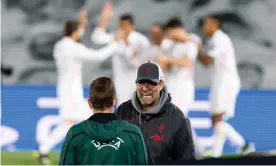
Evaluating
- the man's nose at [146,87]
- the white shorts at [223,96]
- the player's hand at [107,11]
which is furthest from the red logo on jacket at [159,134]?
the player's hand at [107,11]

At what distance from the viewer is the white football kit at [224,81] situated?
35.3 ft

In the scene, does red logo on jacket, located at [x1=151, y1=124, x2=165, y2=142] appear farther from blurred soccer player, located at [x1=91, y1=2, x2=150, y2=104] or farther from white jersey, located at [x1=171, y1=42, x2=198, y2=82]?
blurred soccer player, located at [x1=91, y1=2, x2=150, y2=104]

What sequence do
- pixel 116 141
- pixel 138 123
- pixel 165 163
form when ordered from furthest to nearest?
pixel 138 123
pixel 116 141
pixel 165 163

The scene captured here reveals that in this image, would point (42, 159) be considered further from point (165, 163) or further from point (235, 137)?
point (165, 163)

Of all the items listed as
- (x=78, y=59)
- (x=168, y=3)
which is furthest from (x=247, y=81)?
(x=78, y=59)

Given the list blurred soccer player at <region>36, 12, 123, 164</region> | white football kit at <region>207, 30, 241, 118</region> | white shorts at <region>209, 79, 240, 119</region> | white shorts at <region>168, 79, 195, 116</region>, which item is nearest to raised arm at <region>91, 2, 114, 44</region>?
blurred soccer player at <region>36, 12, 123, 164</region>

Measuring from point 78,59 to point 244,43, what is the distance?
2273 mm

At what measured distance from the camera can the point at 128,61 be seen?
35.9ft

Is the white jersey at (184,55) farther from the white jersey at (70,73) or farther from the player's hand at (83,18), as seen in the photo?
the player's hand at (83,18)

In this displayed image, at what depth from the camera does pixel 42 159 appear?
10602mm

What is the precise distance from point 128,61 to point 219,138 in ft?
5.20

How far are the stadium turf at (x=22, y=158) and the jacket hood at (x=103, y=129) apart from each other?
6.98 m

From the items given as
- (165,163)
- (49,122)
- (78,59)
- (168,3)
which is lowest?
(165,163)

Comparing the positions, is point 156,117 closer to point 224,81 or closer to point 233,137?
point 233,137
